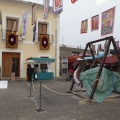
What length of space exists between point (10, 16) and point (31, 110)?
15683 millimetres

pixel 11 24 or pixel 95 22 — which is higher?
pixel 11 24

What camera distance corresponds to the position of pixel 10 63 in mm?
22359

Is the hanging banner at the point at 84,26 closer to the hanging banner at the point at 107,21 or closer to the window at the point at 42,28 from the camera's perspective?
the hanging banner at the point at 107,21

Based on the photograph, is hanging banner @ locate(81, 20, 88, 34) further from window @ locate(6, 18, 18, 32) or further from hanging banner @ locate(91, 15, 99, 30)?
window @ locate(6, 18, 18, 32)

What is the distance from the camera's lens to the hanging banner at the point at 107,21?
13150 millimetres

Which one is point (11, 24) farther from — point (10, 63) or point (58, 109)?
point (58, 109)

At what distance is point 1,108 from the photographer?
8.62 meters

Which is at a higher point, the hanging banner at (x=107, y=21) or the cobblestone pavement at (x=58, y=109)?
the hanging banner at (x=107, y=21)

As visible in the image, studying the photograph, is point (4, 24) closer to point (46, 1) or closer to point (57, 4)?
point (46, 1)

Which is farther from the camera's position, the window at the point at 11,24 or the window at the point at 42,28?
the window at the point at 42,28

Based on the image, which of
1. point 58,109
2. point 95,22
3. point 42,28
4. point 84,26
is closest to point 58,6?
point 95,22

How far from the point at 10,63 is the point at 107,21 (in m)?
12.1

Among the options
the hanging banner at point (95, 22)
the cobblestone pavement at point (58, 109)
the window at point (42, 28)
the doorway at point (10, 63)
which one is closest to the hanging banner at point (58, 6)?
the hanging banner at point (95, 22)

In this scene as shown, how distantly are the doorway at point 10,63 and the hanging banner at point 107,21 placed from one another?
11.1m
